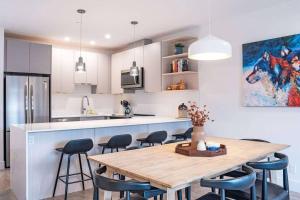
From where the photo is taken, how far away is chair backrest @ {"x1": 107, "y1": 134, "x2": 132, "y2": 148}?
3.60m

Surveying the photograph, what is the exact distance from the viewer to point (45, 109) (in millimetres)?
5285

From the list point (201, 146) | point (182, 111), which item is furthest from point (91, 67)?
point (201, 146)

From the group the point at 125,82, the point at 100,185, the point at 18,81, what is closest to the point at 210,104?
the point at 125,82

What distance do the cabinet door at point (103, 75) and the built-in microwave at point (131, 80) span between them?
656 millimetres

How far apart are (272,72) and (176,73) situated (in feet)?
5.61

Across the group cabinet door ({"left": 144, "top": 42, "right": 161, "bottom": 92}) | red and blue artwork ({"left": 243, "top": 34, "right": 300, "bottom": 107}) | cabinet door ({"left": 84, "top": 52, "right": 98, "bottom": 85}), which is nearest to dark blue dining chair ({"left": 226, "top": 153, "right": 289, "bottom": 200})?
red and blue artwork ({"left": 243, "top": 34, "right": 300, "bottom": 107})

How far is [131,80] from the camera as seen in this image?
19.1ft

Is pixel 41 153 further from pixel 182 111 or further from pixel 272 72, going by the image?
pixel 272 72

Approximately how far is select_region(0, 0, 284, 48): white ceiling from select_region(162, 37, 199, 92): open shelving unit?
29cm

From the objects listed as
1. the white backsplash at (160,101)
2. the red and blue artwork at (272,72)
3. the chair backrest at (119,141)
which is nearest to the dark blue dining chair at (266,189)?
the red and blue artwork at (272,72)

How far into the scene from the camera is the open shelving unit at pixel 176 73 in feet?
16.2

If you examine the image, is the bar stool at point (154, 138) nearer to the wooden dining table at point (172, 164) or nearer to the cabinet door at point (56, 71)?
the wooden dining table at point (172, 164)

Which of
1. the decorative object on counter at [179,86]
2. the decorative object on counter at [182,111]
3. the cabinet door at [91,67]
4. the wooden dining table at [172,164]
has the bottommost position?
the wooden dining table at [172,164]

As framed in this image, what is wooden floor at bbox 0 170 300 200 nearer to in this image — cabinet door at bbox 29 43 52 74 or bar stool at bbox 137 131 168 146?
bar stool at bbox 137 131 168 146
